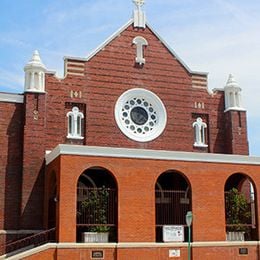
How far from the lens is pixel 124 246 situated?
23781mm

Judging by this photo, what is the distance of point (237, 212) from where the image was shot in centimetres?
2683

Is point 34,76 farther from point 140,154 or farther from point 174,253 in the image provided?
point 174,253

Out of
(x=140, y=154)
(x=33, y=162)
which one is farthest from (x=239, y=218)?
(x=33, y=162)

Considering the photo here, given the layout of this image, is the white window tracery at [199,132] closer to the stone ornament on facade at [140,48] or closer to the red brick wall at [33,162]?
the stone ornament on facade at [140,48]

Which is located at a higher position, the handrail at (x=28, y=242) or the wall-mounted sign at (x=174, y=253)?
the handrail at (x=28, y=242)

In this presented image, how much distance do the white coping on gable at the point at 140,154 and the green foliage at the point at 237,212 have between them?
5.72ft

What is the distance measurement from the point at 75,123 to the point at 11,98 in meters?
3.51

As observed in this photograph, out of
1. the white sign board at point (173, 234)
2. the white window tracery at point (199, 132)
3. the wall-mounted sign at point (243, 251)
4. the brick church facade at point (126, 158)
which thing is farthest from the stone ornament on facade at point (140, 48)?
the wall-mounted sign at point (243, 251)

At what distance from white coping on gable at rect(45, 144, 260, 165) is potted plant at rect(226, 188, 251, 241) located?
1744 millimetres

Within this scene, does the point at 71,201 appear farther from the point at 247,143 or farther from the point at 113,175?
the point at 247,143

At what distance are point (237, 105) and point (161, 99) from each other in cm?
475

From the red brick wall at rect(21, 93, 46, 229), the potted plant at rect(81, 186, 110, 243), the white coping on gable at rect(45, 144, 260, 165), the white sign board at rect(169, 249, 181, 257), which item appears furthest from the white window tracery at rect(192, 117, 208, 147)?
the red brick wall at rect(21, 93, 46, 229)

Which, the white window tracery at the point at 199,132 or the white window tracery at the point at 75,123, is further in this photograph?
the white window tracery at the point at 199,132

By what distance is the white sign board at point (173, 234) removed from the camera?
25.1 metres
